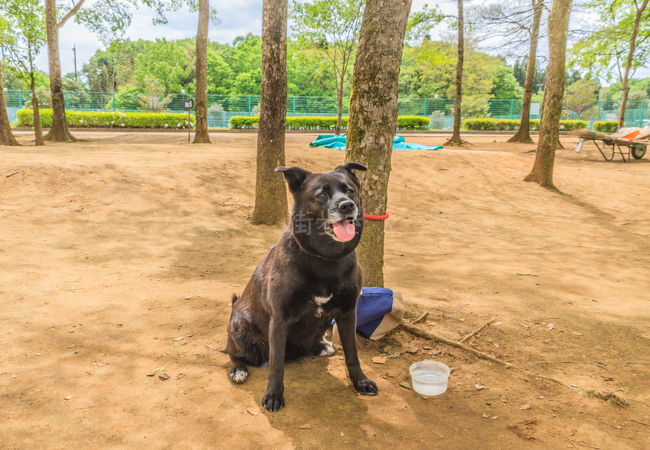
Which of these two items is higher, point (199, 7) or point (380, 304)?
point (199, 7)

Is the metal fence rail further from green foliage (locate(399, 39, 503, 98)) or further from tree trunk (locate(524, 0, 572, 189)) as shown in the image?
tree trunk (locate(524, 0, 572, 189))

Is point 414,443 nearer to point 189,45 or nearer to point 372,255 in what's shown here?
point 372,255

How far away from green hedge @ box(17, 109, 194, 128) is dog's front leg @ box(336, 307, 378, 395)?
28512 mm

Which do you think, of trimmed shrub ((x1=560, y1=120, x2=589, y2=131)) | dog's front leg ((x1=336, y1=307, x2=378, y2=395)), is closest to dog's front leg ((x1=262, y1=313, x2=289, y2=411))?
dog's front leg ((x1=336, y1=307, x2=378, y2=395))

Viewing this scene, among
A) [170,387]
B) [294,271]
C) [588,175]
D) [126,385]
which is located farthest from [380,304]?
[588,175]

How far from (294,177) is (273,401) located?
151 cm

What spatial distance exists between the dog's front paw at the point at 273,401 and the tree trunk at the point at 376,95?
1857mm

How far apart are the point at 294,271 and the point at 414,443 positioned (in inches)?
49.7

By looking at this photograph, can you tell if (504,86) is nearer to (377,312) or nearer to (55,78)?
(55,78)

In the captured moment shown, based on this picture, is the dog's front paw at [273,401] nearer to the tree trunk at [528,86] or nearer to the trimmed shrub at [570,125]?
the tree trunk at [528,86]

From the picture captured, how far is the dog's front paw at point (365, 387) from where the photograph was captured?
3.04m

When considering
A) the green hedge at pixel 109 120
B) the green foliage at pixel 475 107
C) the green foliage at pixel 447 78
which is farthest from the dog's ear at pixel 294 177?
the green foliage at pixel 475 107

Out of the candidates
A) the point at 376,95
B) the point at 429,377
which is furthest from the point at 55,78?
the point at 429,377

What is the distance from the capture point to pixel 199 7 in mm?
16703
